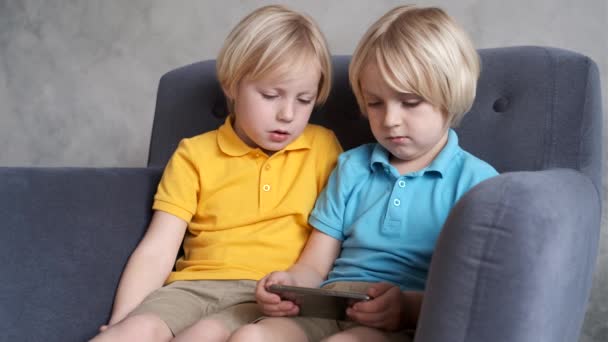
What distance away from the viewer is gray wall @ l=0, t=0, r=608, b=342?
1.90 meters

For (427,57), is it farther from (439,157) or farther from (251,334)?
(251,334)

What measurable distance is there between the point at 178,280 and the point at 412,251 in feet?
1.48

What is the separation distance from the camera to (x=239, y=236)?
1.31 m

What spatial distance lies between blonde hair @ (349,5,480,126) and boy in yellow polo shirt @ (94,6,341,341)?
167 millimetres

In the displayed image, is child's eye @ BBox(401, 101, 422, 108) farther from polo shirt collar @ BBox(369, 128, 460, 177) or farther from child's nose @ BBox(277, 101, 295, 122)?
child's nose @ BBox(277, 101, 295, 122)

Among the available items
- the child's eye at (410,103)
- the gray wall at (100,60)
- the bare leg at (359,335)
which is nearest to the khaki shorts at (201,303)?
the bare leg at (359,335)

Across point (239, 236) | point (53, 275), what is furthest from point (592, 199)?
point (53, 275)

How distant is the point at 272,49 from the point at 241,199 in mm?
293

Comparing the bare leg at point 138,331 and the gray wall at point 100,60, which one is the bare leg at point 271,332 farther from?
the gray wall at point 100,60

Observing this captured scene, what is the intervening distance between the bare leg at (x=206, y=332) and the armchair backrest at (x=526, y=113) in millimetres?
525

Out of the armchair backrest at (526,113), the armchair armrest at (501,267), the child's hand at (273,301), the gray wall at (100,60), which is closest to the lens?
the armchair armrest at (501,267)

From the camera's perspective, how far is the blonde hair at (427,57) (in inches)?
44.5

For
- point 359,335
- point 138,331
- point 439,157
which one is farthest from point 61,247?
point 439,157

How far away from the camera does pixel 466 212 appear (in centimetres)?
78
